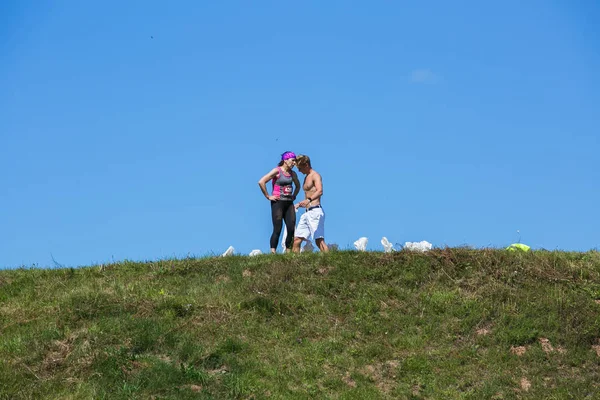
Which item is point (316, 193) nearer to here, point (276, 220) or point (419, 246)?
point (276, 220)

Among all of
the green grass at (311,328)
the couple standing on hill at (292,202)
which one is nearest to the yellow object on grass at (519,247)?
the green grass at (311,328)

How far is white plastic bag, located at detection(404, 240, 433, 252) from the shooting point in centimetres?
1840

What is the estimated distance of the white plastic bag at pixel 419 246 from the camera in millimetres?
18397

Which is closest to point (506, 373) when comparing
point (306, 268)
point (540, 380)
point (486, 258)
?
point (540, 380)

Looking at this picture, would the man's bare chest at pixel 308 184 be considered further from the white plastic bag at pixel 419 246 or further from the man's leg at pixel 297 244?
the white plastic bag at pixel 419 246

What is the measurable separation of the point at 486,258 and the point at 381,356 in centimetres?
408

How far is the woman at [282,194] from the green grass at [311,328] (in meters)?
1.46

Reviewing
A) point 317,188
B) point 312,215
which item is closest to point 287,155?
point 317,188

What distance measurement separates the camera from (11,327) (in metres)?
15.9

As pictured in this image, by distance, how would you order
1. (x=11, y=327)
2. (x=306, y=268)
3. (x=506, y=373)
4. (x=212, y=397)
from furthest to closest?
(x=306, y=268) < (x=11, y=327) < (x=506, y=373) < (x=212, y=397)

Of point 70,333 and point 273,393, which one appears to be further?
point 70,333

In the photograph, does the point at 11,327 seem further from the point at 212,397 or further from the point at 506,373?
the point at 506,373

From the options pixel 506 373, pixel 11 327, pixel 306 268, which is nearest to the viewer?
pixel 506 373

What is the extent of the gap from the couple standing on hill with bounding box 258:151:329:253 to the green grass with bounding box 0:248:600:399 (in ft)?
3.99
